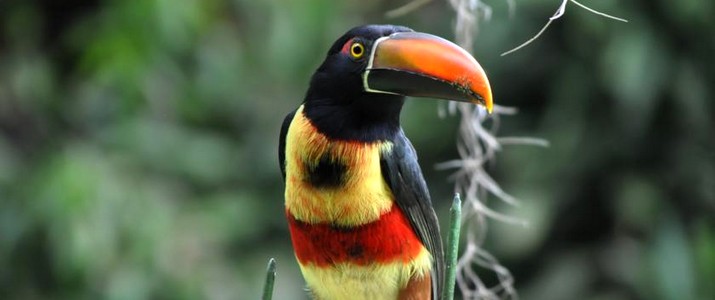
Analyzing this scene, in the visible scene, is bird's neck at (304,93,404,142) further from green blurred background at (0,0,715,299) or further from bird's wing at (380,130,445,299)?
green blurred background at (0,0,715,299)

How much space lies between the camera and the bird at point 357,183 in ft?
9.03

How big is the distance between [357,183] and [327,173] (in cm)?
7

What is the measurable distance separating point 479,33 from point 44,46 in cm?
185

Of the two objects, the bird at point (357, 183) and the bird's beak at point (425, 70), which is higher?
the bird's beak at point (425, 70)

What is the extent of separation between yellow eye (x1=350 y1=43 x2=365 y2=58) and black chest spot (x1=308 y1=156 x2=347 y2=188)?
23cm

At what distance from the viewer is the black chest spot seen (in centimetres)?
278

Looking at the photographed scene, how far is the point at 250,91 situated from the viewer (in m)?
5.66

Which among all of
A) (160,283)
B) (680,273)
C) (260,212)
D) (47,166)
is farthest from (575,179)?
(47,166)

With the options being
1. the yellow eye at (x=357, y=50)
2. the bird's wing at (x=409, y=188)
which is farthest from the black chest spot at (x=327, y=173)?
the yellow eye at (x=357, y=50)

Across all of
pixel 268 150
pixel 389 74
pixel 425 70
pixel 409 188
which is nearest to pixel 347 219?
pixel 409 188

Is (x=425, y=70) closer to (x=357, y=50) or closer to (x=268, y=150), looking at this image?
(x=357, y=50)

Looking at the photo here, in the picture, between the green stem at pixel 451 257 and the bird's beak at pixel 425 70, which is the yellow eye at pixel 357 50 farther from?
the green stem at pixel 451 257

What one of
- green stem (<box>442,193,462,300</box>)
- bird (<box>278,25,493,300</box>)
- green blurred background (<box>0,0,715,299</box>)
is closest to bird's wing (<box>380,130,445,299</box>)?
bird (<box>278,25,493,300</box>)

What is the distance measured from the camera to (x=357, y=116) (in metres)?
2.79
